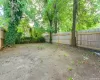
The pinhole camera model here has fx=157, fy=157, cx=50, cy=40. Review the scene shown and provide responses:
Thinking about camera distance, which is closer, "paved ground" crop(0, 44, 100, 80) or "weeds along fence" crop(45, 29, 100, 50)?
"paved ground" crop(0, 44, 100, 80)

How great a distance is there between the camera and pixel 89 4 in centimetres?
1373

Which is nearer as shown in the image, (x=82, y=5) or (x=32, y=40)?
(x=82, y=5)

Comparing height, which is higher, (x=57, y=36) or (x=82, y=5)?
(x=82, y=5)

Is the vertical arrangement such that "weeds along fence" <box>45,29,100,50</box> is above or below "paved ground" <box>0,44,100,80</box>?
above

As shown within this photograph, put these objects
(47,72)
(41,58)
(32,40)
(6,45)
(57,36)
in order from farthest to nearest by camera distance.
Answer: (32,40)
(57,36)
(6,45)
(41,58)
(47,72)

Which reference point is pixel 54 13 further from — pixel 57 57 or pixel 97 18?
pixel 57 57

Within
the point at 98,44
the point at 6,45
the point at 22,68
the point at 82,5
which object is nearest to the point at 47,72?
the point at 22,68

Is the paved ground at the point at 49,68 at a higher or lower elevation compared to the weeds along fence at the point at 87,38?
lower

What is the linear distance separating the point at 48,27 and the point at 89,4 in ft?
15.1

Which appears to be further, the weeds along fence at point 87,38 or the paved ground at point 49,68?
the weeds along fence at point 87,38

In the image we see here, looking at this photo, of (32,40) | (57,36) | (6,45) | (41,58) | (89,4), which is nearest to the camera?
(41,58)

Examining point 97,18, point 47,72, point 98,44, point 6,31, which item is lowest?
point 47,72

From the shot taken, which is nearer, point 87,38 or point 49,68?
point 49,68

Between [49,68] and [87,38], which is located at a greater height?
[87,38]
